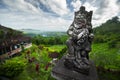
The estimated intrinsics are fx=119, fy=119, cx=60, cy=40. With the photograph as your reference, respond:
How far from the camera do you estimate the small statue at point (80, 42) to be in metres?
4.21

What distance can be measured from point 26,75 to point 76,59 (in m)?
8.69

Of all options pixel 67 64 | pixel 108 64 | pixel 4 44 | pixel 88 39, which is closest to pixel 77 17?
pixel 88 39

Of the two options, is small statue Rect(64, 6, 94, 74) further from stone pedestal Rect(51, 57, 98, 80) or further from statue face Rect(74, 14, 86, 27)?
stone pedestal Rect(51, 57, 98, 80)

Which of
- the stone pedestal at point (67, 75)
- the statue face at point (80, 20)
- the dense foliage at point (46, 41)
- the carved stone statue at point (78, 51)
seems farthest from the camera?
the dense foliage at point (46, 41)

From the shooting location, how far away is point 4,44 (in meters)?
15.5

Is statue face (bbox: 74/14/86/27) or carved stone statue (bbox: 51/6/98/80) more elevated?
statue face (bbox: 74/14/86/27)

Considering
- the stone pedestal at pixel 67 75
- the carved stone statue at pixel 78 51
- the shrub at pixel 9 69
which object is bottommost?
the shrub at pixel 9 69

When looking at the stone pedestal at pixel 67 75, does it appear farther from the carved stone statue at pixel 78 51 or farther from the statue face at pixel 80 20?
the statue face at pixel 80 20

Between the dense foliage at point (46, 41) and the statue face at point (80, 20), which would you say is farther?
the dense foliage at point (46, 41)

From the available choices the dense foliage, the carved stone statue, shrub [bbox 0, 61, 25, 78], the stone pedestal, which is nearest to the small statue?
the carved stone statue

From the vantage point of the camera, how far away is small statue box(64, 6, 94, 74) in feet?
13.8

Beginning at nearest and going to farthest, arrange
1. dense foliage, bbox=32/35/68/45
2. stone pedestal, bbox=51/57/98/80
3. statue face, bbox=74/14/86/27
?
stone pedestal, bbox=51/57/98/80, statue face, bbox=74/14/86/27, dense foliage, bbox=32/35/68/45

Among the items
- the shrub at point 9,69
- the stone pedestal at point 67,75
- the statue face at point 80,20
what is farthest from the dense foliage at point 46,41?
the statue face at point 80,20

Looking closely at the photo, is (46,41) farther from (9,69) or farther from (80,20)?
(80,20)
